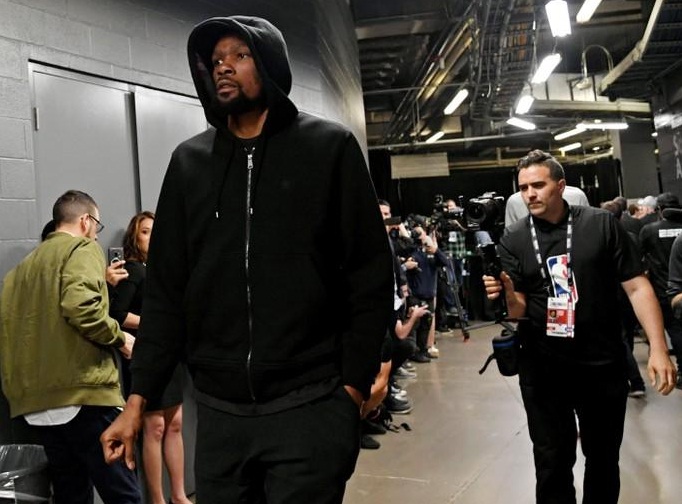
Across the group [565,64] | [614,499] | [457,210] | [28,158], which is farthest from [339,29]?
[565,64]

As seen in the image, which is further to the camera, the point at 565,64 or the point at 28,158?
the point at 565,64

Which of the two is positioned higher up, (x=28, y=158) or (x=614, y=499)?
(x=28, y=158)

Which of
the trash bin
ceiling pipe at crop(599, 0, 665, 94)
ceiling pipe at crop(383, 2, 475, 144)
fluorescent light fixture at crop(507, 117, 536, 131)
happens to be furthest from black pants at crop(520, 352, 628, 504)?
fluorescent light fixture at crop(507, 117, 536, 131)

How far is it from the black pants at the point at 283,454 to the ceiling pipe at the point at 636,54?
629 cm

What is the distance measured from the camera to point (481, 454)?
11.5 feet

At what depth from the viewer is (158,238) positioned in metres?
1.32

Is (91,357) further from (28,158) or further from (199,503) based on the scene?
(199,503)

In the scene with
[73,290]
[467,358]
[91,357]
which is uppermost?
[73,290]

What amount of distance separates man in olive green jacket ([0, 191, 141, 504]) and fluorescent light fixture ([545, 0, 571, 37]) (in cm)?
443

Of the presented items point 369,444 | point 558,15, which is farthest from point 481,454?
point 558,15

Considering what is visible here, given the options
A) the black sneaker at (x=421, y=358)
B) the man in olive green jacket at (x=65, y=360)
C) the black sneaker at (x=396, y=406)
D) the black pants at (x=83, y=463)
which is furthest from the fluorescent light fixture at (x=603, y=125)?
the black pants at (x=83, y=463)

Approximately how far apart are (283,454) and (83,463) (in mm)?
1506

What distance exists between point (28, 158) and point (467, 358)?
16.7 ft

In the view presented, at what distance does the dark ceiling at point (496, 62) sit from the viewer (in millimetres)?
6293
